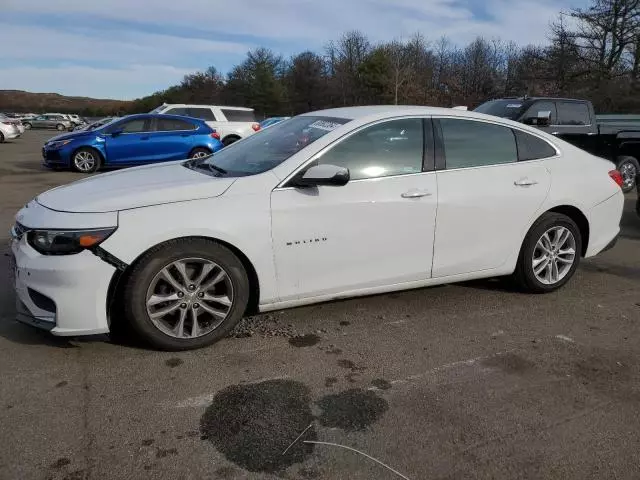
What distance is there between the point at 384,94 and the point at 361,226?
4804cm

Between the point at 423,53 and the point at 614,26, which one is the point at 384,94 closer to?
the point at 423,53

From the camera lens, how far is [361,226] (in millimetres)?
3736

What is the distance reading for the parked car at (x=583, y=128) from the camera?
10.3m

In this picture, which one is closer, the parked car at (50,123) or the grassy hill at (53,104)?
the parked car at (50,123)

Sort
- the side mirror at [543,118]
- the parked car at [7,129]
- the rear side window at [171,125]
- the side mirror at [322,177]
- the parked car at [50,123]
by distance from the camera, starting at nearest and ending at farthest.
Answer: the side mirror at [322,177], the side mirror at [543,118], the rear side window at [171,125], the parked car at [7,129], the parked car at [50,123]

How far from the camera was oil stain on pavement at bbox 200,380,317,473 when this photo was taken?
2.45m

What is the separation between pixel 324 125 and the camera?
4.06 m

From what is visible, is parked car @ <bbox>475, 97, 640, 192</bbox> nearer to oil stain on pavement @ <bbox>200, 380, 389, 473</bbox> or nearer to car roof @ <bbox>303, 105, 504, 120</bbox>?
car roof @ <bbox>303, 105, 504, 120</bbox>

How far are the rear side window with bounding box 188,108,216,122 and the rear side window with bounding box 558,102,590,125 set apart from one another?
1091 cm

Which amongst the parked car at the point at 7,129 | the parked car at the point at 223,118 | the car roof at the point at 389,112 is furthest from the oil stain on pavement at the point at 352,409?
the parked car at the point at 7,129

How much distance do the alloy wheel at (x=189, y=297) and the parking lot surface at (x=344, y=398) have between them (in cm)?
19

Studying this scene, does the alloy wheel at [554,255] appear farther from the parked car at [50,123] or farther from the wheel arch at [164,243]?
the parked car at [50,123]

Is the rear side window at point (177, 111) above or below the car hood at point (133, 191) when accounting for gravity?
above

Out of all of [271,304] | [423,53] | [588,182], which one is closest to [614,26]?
[423,53]
